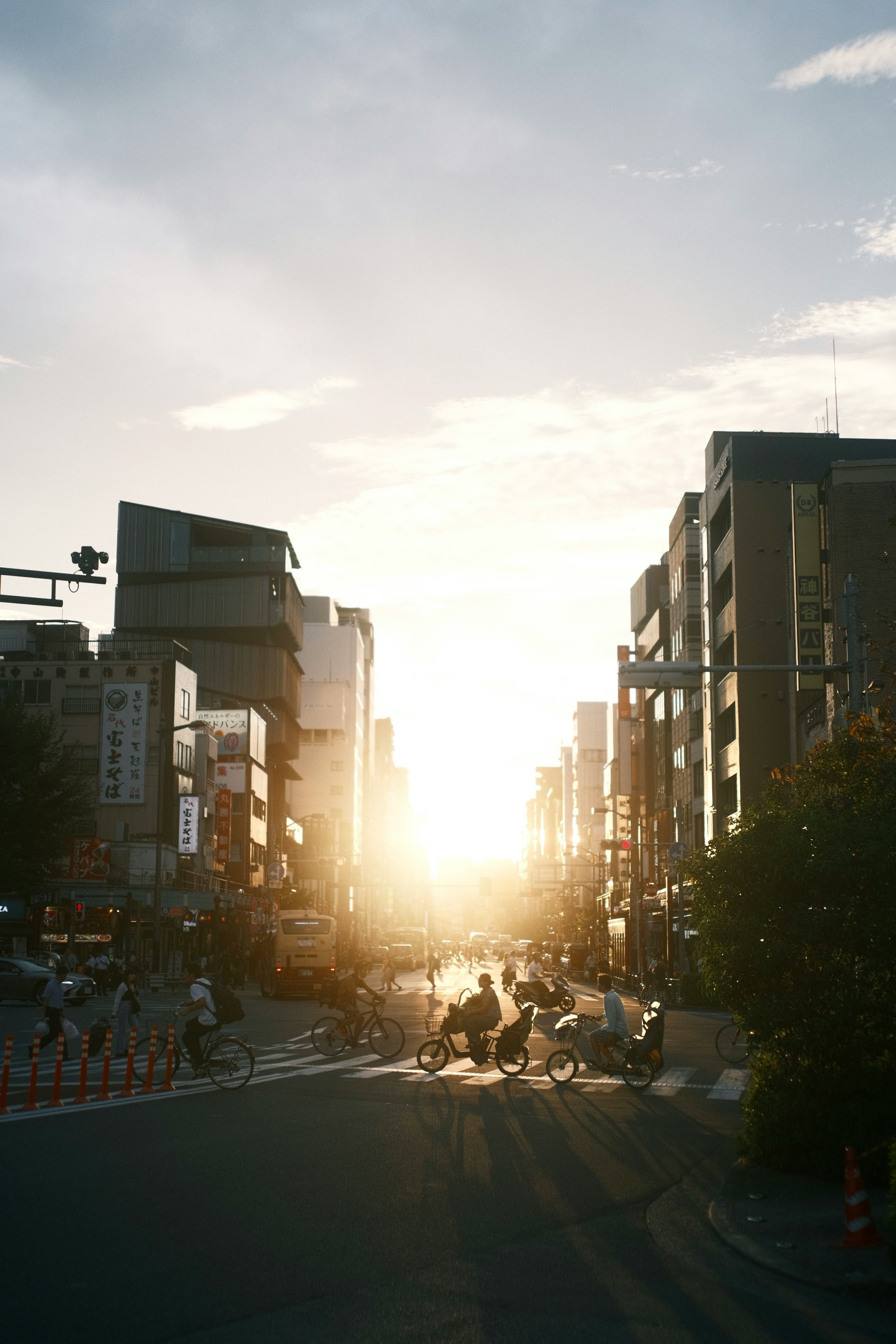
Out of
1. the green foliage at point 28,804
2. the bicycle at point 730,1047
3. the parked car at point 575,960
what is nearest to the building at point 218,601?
the parked car at point 575,960

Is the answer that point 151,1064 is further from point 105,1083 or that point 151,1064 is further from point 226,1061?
point 226,1061

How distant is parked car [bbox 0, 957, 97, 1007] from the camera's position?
41.9 meters

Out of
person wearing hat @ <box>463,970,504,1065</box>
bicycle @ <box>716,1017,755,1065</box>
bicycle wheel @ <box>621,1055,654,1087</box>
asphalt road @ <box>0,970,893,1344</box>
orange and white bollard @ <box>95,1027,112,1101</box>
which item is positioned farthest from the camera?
bicycle @ <box>716,1017,755,1065</box>

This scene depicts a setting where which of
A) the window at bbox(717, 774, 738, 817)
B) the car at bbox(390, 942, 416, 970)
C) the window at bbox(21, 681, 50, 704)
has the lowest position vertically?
the car at bbox(390, 942, 416, 970)

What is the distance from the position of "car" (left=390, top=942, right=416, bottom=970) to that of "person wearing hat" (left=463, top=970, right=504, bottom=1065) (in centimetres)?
7012

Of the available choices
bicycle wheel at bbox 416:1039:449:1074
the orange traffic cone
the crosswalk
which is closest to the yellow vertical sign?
the crosswalk

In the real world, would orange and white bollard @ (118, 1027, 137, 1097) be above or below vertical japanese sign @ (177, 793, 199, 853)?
below

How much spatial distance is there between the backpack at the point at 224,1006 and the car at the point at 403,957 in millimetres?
73066

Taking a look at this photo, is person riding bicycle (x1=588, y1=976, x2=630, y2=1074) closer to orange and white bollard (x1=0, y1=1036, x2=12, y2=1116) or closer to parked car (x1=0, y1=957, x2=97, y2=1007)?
orange and white bollard (x1=0, y1=1036, x2=12, y2=1116)

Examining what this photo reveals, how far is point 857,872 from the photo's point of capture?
12.8m

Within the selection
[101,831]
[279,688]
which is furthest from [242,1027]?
[279,688]

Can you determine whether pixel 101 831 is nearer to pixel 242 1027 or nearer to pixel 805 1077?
pixel 242 1027

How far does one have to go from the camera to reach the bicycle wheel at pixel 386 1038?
86.4 feet

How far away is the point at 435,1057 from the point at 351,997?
4.24 meters
